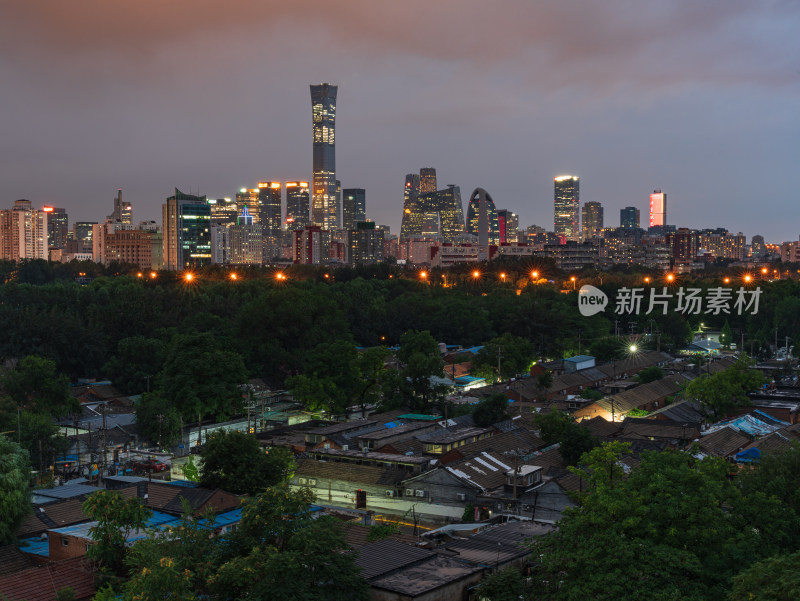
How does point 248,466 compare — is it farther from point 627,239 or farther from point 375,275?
point 627,239

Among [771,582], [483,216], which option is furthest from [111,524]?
[483,216]

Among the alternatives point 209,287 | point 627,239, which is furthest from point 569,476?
point 627,239

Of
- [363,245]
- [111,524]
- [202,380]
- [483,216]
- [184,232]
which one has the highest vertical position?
[483,216]

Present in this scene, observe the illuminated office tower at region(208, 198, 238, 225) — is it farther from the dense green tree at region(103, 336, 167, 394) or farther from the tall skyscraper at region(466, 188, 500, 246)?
the dense green tree at region(103, 336, 167, 394)

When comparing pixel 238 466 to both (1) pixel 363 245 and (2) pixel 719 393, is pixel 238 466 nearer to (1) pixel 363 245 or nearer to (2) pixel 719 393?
(2) pixel 719 393

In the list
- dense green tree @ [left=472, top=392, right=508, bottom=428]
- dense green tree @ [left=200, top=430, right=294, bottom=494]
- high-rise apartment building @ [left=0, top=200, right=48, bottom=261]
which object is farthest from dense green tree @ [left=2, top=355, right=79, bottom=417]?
high-rise apartment building @ [left=0, top=200, right=48, bottom=261]

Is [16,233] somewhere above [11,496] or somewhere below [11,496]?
above

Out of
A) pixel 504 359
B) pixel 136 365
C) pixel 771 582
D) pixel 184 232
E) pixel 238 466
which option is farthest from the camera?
pixel 184 232
